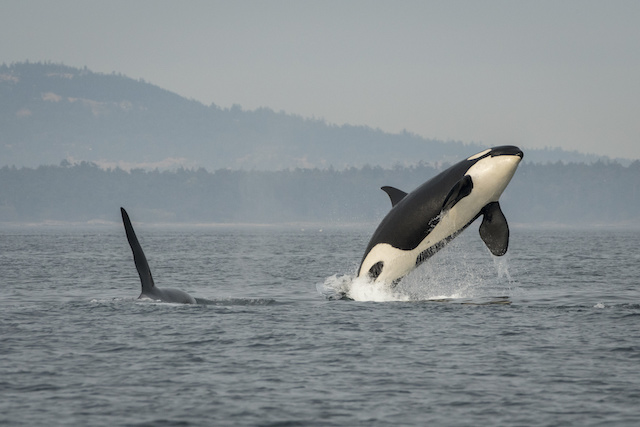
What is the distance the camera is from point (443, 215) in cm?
2319

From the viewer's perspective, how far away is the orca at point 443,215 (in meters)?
22.6

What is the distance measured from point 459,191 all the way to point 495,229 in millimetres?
2061

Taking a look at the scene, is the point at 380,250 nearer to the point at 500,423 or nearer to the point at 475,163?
the point at 475,163

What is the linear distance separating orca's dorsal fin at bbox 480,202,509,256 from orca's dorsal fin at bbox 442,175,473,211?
1.13 meters

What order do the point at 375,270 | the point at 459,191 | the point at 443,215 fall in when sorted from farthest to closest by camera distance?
1. the point at 375,270
2. the point at 443,215
3. the point at 459,191

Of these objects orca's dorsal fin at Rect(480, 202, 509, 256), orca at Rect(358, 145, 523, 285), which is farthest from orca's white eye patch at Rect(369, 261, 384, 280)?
orca's dorsal fin at Rect(480, 202, 509, 256)

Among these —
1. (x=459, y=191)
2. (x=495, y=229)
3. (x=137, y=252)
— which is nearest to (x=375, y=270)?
(x=495, y=229)

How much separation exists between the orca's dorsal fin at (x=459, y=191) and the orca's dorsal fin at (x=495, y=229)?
44.6 inches

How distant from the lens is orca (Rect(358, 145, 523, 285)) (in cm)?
2259

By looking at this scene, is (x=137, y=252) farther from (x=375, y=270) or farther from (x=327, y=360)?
(x=327, y=360)

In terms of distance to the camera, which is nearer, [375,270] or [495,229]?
[495,229]

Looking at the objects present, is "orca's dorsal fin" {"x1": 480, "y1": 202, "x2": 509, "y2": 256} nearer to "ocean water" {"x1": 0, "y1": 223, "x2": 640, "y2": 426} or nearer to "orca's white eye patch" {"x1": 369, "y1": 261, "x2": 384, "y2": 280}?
"ocean water" {"x1": 0, "y1": 223, "x2": 640, "y2": 426}

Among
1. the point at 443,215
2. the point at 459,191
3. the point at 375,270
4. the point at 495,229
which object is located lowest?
the point at 375,270

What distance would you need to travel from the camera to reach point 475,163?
22.8m
